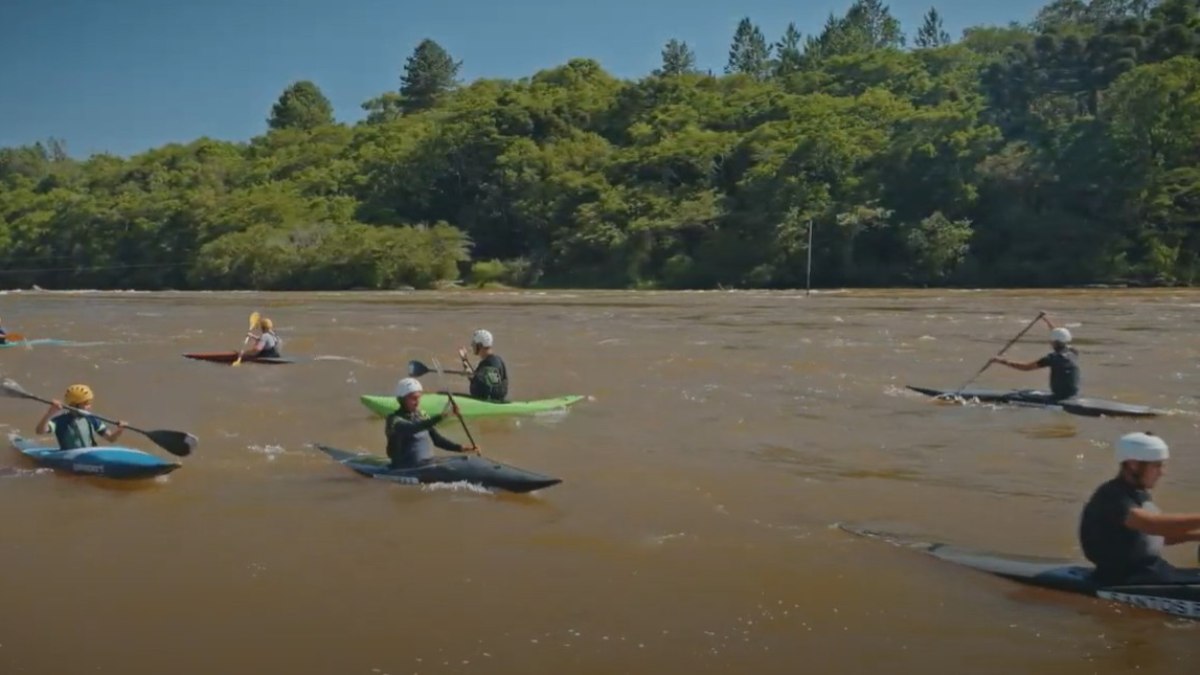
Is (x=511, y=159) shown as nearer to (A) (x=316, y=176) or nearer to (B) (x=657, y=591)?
(A) (x=316, y=176)

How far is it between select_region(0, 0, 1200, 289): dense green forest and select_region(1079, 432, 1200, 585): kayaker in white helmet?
138 ft

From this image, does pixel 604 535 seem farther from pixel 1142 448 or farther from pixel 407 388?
pixel 1142 448

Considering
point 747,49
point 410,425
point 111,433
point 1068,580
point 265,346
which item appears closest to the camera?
point 1068,580

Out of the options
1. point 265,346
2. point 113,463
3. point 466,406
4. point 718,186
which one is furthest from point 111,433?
point 718,186

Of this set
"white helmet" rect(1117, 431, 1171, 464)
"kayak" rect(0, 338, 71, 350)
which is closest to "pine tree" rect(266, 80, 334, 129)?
"kayak" rect(0, 338, 71, 350)

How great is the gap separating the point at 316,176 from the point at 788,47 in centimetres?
4535

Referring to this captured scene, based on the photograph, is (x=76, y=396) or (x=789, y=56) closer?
(x=76, y=396)

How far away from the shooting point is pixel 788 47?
104m

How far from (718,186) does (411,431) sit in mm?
53586

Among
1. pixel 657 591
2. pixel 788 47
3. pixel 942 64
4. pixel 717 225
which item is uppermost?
pixel 788 47

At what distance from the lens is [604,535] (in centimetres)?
827

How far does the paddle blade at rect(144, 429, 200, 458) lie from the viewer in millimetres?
10328

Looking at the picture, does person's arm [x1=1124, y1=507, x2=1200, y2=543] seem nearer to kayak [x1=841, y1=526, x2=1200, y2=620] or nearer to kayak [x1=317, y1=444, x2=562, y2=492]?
kayak [x1=841, y1=526, x2=1200, y2=620]

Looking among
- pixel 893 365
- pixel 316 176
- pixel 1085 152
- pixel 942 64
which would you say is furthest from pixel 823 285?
pixel 316 176
